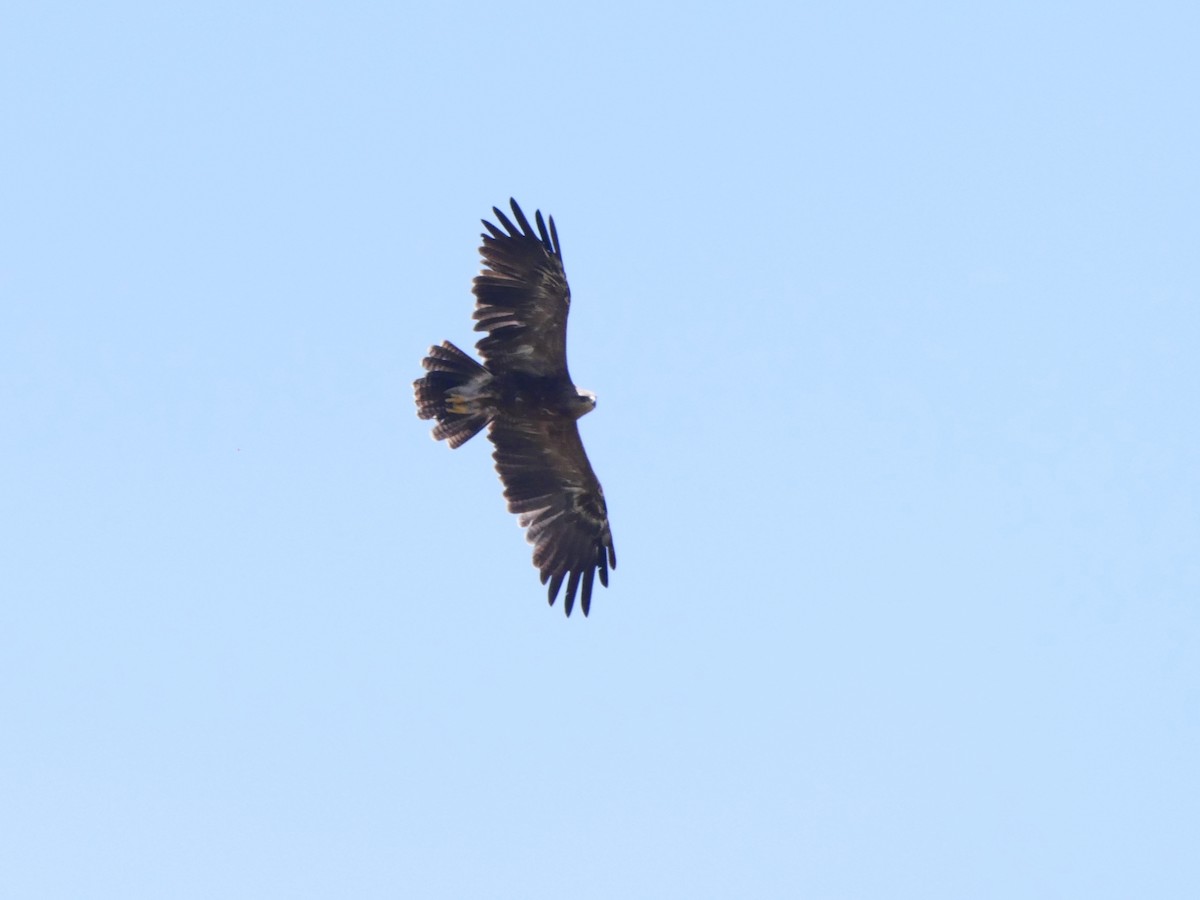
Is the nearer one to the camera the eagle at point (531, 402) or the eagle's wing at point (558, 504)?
the eagle at point (531, 402)

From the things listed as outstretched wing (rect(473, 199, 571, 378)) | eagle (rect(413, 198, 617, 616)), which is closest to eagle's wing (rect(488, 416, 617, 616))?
eagle (rect(413, 198, 617, 616))

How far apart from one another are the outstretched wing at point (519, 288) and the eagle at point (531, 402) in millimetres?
10

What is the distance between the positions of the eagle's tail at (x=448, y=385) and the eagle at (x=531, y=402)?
1 centimetres

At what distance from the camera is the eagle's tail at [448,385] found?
2152 cm

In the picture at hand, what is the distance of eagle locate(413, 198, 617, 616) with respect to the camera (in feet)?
69.0

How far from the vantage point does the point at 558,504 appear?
2272 cm

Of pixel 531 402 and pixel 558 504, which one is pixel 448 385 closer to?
pixel 531 402

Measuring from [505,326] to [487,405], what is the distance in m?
1.02

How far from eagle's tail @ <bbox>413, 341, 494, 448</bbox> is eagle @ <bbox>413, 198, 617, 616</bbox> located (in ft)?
0.03

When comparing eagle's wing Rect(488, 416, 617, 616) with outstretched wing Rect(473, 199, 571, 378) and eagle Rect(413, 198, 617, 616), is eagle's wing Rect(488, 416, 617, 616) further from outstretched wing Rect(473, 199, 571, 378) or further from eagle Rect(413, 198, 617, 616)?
outstretched wing Rect(473, 199, 571, 378)

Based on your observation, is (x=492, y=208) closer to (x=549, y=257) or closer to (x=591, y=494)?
(x=549, y=257)

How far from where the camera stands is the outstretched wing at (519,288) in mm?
21000

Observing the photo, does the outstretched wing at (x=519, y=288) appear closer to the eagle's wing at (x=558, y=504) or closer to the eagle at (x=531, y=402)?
the eagle at (x=531, y=402)

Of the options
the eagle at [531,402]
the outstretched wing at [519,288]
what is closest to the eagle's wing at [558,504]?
the eagle at [531,402]
